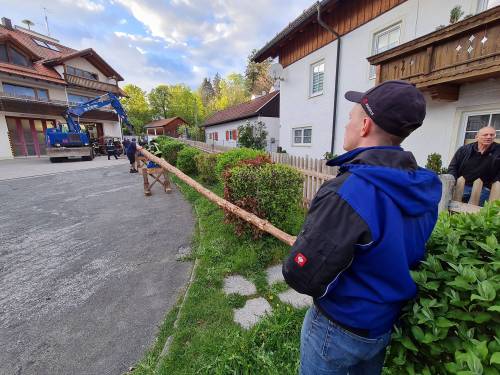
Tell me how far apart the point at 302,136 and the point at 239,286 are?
37.7 ft

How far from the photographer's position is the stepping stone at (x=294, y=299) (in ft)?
9.67

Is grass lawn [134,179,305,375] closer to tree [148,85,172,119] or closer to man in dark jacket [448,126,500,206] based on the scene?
man in dark jacket [448,126,500,206]

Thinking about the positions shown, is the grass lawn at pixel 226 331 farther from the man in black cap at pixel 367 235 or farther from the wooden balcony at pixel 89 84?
the wooden balcony at pixel 89 84

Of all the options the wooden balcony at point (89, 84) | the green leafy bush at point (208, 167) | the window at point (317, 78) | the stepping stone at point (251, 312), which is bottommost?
the stepping stone at point (251, 312)

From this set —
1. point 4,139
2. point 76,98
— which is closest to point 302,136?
point 4,139

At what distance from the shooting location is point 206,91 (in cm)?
8612

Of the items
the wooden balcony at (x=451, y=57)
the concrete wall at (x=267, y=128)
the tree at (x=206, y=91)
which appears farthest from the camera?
the tree at (x=206, y=91)

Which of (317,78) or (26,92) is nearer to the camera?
(317,78)

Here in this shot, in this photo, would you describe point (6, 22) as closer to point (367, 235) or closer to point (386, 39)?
point (386, 39)

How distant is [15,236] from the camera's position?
17.9 ft

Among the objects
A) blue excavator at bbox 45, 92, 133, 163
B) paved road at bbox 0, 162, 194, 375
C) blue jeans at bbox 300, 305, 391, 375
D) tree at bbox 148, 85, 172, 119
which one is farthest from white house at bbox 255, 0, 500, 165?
tree at bbox 148, 85, 172, 119

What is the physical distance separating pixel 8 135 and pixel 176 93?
5526 centimetres

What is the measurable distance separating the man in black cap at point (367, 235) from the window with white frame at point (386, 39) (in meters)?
9.11

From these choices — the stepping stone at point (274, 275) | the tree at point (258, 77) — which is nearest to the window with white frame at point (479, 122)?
the stepping stone at point (274, 275)
